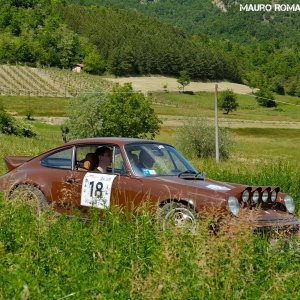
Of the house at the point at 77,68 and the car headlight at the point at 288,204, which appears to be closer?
the car headlight at the point at 288,204

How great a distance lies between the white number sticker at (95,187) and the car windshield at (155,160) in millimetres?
429

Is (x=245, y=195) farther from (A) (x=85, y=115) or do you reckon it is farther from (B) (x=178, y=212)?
(A) (x=85, y=115)

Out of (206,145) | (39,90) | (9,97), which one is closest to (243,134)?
(206,145)

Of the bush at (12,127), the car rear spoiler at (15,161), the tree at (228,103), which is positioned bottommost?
the car rear spoiler at (15,161)

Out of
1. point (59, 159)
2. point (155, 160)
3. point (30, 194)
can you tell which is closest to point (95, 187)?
point (155, 160)

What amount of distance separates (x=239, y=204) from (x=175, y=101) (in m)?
146

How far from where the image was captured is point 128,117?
9688cm

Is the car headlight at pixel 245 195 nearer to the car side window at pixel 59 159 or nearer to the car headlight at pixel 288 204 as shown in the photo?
the car headlight at pixel 288 204

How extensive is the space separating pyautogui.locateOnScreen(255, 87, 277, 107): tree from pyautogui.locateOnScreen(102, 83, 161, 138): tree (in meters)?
60.1

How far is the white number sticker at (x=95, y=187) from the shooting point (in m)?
10.1

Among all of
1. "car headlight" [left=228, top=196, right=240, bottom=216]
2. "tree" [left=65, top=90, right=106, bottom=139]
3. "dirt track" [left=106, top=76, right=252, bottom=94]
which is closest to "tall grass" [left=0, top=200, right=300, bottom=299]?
"car headlight" [left=228, top=196, right=240, bottom=216]

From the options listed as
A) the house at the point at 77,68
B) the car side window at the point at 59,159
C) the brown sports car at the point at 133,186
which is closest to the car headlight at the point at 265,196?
the brown sports car at the point at 133,186

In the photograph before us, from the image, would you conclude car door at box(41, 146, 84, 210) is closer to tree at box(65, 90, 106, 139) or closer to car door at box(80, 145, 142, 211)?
car door at box(80, 145, 142, 211)

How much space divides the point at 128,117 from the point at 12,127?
37031mm
